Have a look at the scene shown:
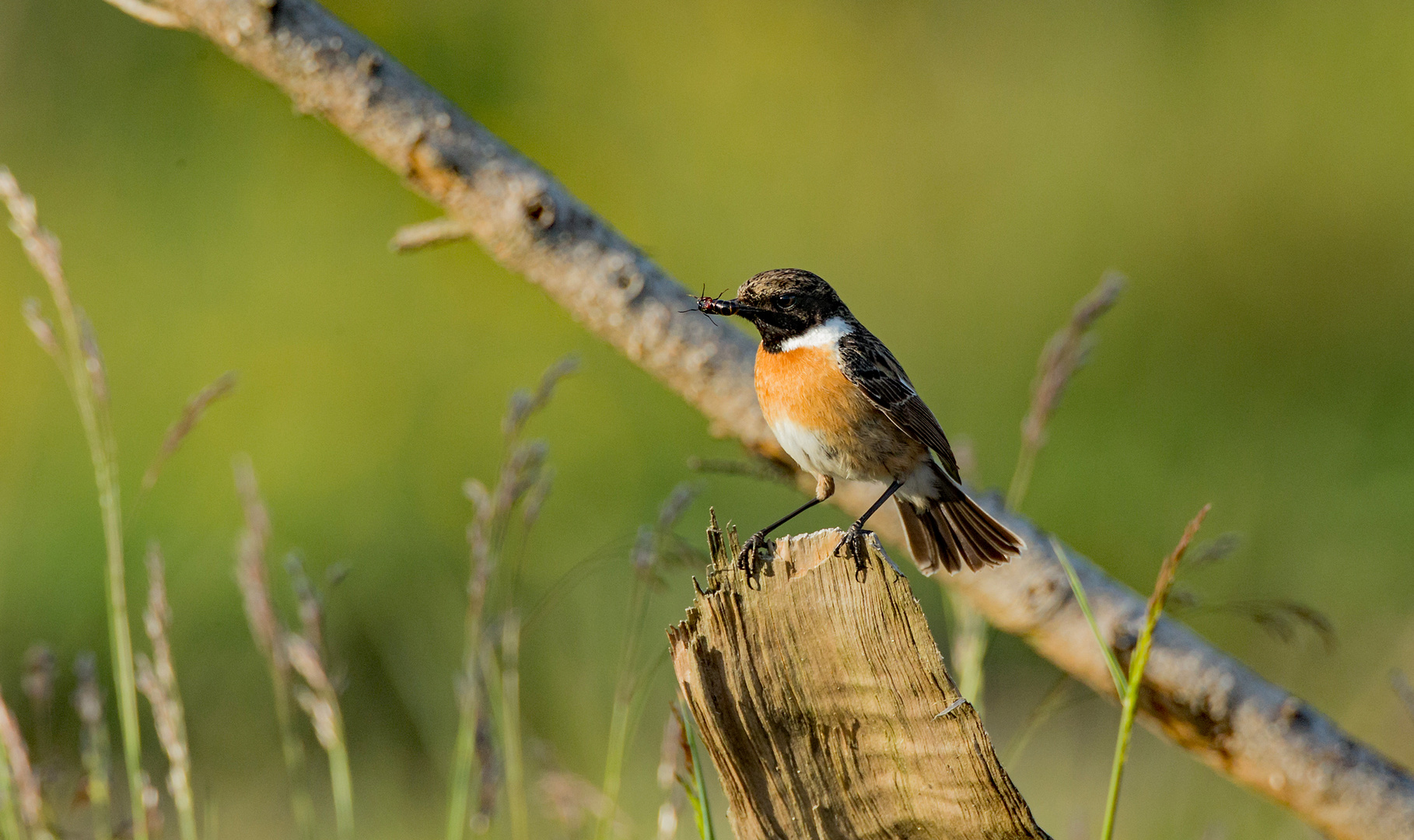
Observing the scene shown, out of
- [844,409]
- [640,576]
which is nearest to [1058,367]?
[844,409]

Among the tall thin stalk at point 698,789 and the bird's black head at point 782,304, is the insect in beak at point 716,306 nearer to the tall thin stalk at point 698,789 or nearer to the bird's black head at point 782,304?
the bird's black head at point 782,304

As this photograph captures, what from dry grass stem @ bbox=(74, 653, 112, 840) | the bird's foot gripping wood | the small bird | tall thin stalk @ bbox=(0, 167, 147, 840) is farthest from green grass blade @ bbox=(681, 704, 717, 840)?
dry grass stem @ bbox=(74, 653, 112, 840)

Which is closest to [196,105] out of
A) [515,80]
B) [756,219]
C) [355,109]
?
[515,80]

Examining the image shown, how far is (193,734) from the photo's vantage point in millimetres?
5160

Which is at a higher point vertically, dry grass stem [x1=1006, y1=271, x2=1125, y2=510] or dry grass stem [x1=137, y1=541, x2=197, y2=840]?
dry grass stem [x1=1006, y1=271, x2=1125, y2=510]

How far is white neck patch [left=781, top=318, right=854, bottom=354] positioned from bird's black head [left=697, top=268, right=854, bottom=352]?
0.01m

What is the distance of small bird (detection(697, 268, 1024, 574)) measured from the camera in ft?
7.89

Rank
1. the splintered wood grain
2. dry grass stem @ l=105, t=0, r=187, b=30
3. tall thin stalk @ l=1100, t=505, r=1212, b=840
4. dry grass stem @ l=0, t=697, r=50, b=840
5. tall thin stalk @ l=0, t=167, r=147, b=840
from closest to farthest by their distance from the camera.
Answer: tall thin stalk @ l=1100, t=505, r=1212, b=840
the splintered wood grain
dry grass stem @ l=0, t=697, r=50, b=840
tall thin stalk @ l=0, t=167, r=147, b=840
dry grass stem @ l=105, t=0, r=187, b=30

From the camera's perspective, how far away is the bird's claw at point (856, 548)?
61.1 inches

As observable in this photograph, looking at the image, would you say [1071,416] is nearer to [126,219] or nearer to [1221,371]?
[1221,371]

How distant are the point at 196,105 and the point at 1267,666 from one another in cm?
623

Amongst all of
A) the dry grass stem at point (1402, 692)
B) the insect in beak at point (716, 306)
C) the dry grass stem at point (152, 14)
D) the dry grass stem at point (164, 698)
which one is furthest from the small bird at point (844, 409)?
the dry grass stem at point (152, 14)

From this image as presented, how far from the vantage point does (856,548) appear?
5.25 feet

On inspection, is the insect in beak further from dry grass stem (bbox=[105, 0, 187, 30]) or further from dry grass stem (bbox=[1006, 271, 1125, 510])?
dry grass stem (bbox=[105, 0, 187, 30])
